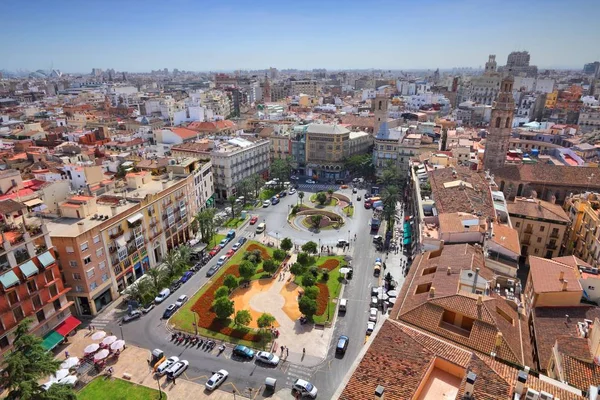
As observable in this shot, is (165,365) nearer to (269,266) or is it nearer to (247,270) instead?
(247,270)

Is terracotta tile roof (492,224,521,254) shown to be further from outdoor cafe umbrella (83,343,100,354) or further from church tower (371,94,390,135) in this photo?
church tower (371,94,390,135)

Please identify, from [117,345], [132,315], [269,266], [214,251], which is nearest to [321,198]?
[214,251]

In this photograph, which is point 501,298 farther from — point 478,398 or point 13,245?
point 13,245

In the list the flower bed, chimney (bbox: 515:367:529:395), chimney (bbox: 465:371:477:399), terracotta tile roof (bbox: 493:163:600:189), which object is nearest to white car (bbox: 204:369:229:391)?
the flower bed

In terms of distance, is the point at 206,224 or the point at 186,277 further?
the point at 206,224

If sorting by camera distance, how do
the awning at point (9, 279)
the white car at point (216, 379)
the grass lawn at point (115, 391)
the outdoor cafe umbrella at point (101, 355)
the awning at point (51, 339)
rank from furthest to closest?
the awning at point (51, 339) → the outdoor cafe umbrella at point (101, 355) → the awning at point (9, 279) → the white car at point (216, 379) → the grass lawn at point (115, 391)

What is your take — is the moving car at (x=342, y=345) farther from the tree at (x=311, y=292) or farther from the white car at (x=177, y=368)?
the white car at (x=177, y=368)

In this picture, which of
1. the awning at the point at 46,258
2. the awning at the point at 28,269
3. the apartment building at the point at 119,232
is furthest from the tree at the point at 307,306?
the awning at the point at 28,269
